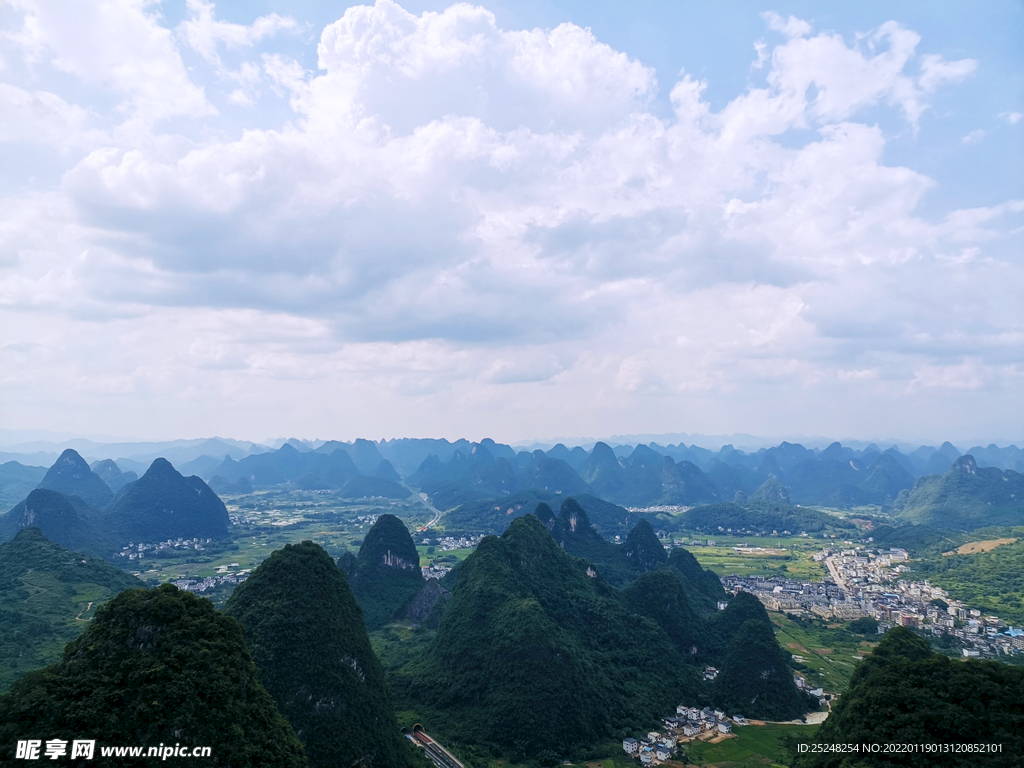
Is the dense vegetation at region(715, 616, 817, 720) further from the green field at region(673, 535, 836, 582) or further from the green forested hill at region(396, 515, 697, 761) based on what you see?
the green field at region(673, 535, 836, 582)

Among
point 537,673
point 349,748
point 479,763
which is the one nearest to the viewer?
point 349,748

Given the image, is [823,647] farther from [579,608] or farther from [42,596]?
[42,596]

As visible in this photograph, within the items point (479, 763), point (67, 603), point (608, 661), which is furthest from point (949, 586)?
point (67, 603)

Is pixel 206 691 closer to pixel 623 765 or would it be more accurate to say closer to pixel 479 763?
pixel 479 763

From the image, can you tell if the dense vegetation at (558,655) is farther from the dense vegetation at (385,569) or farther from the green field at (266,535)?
the green field at (266,535)

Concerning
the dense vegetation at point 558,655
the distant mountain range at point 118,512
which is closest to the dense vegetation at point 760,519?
the dense vegetation at point 558,655

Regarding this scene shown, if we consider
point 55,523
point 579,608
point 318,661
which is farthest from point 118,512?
point 318,661
